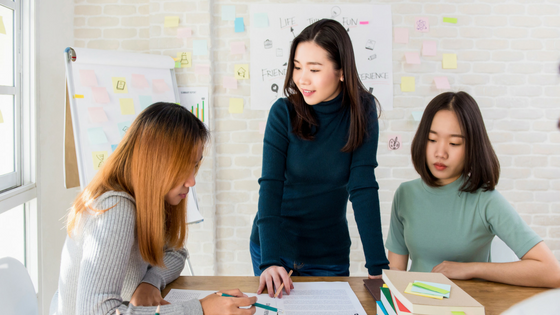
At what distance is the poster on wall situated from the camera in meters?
2.56

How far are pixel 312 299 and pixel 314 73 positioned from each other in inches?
27.4

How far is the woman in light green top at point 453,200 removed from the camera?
127 cm

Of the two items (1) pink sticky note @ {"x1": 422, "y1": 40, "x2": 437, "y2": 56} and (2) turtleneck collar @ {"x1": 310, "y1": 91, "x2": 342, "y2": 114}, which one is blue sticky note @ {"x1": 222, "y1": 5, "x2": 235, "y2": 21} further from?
(2) turtleneck collar @ {"x1": 310, "y1": 91, "x2": 342, "y2": 114}

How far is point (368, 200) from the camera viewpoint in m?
1.19

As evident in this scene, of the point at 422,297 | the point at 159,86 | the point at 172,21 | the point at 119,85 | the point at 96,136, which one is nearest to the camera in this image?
the point at 422,297

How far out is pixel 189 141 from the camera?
3.25ft

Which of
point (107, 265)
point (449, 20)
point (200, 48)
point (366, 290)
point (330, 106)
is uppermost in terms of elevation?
point (449, 20)

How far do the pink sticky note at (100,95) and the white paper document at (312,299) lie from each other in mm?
1370

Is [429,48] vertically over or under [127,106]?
over

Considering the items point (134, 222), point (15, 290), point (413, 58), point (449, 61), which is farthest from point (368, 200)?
point (449, 61)

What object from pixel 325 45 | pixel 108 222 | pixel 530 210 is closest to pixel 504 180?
pixel 530 210

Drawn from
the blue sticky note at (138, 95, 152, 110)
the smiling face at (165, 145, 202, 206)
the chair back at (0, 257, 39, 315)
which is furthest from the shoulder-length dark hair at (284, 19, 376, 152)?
the blue sticky note at (138, 95, 152, 110)

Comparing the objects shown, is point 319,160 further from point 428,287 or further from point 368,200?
point 428,287

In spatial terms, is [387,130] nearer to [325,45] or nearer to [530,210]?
[530,210]
